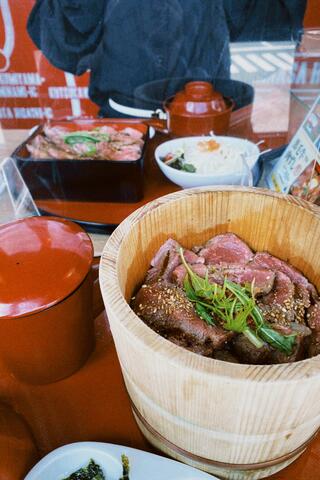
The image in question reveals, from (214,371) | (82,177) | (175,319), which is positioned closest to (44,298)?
(175,319)

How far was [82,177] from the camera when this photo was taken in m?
1.56

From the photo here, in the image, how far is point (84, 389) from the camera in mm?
943

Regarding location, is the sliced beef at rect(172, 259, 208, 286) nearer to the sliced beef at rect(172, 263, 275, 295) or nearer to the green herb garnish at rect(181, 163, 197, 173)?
the sliced beef at rect(172, 263, 275, 295)

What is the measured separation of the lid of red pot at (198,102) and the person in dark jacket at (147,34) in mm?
660

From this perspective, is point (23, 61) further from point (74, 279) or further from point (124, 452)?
point (124, 452)

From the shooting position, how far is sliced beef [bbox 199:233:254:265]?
3.16 feet

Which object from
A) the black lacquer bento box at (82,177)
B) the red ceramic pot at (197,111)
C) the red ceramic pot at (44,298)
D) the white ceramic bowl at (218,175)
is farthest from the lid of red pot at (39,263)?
the red ceramic pot at (197,111)

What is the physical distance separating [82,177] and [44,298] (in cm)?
87

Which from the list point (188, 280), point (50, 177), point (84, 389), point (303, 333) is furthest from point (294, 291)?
point (50, 177)

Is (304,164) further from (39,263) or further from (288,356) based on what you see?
(39,263)

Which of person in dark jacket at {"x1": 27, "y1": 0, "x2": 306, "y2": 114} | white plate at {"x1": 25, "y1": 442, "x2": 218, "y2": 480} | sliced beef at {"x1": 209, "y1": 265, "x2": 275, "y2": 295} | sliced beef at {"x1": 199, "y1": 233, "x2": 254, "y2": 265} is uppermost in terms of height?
person in dark jacket at {"x1": 27, "y1": 0, "x2": 306, "y2": 114}

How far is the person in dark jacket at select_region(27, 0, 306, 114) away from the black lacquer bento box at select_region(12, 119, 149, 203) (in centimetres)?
85

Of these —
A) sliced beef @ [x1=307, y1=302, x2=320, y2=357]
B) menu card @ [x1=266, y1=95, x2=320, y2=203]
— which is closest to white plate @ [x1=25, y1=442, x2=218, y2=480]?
sliced beef @ [x1=307, y1=302, x2=320, y2=357]

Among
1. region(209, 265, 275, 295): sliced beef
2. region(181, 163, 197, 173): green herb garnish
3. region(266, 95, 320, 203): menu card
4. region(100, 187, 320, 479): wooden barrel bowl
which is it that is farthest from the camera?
region(181, 163, 197, 173): green herb garnish
